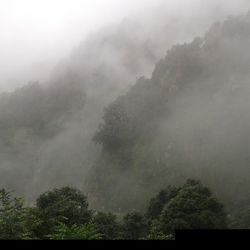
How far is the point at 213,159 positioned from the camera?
8012 centimetres

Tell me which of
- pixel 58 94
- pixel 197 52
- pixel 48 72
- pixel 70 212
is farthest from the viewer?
pixel 48 72

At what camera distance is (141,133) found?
93.5 m

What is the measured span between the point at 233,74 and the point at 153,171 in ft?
96.8

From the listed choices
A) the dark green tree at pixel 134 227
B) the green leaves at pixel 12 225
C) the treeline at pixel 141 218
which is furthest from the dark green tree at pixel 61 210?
the green leaves at pixel 12 225

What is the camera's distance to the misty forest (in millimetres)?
52000

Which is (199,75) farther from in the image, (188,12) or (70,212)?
(70,212)

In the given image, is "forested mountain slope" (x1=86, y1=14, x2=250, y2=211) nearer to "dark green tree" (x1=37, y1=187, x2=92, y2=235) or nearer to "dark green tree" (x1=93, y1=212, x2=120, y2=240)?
"dark green tree" (x1=37, y1=187, x2=92, y2=235)

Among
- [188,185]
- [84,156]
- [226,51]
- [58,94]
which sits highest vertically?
[58,94]

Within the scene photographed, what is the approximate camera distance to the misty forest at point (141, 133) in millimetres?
52000

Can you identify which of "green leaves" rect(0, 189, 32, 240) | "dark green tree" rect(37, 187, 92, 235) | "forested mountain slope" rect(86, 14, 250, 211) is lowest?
"green leaves" rect(0, 189, 32, 240)

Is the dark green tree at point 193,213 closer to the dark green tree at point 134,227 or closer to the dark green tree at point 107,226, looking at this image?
the dark green tree at point 134,227

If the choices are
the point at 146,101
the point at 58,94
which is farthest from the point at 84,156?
the point at 58,94

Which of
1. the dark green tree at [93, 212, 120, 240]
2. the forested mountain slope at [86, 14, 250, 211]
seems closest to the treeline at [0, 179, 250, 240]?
the dark green tree at [93, 212, 120, 240]

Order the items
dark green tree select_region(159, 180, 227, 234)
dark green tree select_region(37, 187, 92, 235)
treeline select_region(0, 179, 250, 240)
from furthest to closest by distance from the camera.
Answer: dark green tree select_region(159, 180, 227, 234) < treeline select_region(0, 179, 250, 240) < dark green tree select_region(37, 187, 92, 235)
